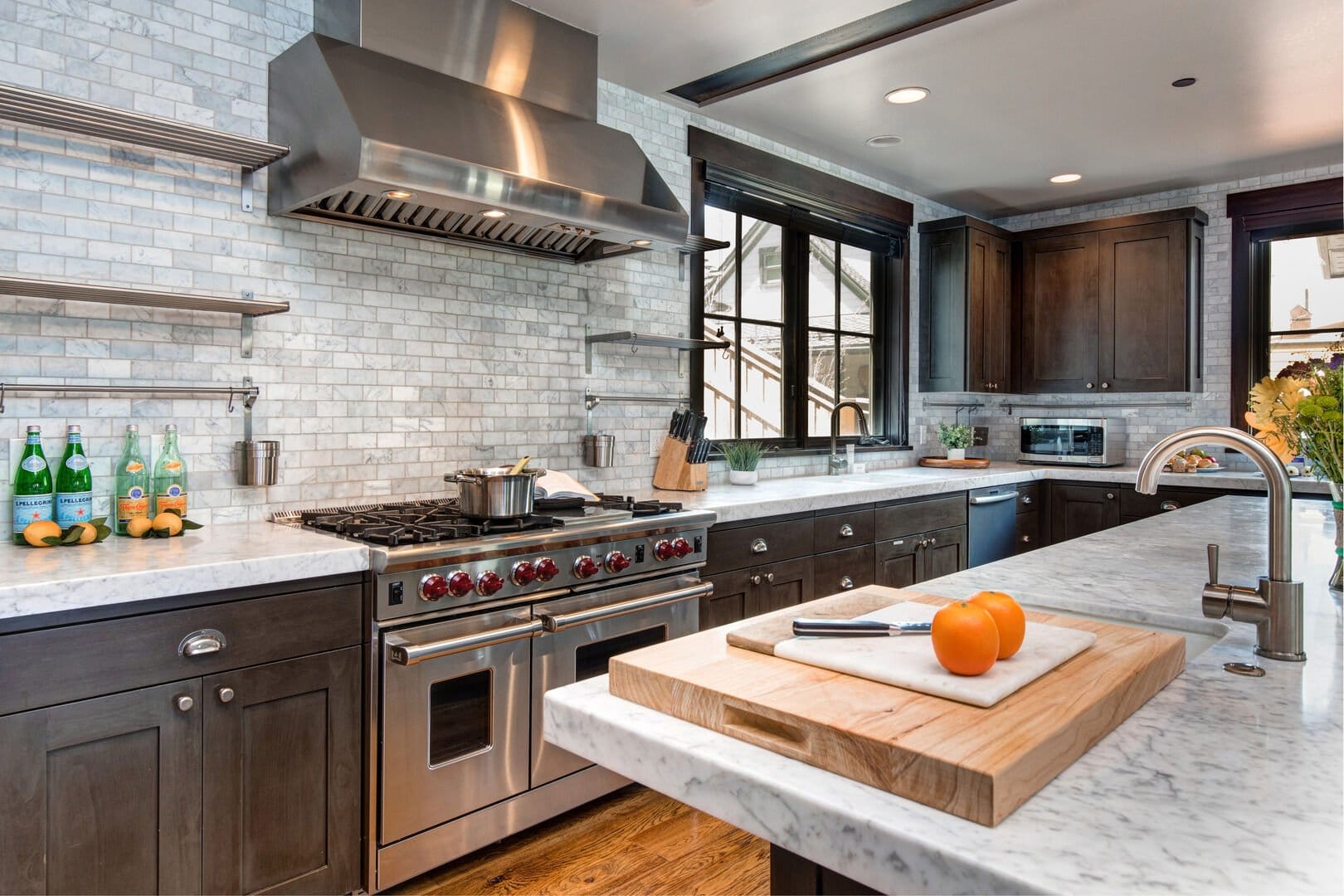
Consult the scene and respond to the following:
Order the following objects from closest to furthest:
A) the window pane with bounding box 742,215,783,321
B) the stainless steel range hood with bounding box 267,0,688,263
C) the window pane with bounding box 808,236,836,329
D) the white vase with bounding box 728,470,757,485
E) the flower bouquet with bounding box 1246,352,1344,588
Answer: the flower bouquet with bounding box 1246,352,1344,588 < the stainless steel range hood with bounding box 267,0,688,263 < the white vase with bounding box 728,470,757,485 < the window pane with bounding box 742,215,783,321 < the window pane with bounding box 808,236,836,329

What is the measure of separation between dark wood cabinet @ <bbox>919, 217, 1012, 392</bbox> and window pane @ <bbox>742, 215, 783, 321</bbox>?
1.39 metres

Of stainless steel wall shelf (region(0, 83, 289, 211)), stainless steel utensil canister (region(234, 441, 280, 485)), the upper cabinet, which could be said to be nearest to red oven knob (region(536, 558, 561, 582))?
stainless steel utensil canister (region(234, 441, 280, 485))

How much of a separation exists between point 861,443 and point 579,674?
2.98 metres

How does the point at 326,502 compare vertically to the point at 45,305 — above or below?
below

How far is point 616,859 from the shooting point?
2.43m

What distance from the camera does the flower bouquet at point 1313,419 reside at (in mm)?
1577

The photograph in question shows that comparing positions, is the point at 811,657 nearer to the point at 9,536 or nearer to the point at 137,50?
the point at 9,536

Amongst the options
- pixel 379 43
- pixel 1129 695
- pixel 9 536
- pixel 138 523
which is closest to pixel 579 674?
pixel 138 523

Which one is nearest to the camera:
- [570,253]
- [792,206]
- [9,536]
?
[9,536]

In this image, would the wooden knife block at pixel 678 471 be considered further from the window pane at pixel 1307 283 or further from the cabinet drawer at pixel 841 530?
the window pane at pixel 1307 283

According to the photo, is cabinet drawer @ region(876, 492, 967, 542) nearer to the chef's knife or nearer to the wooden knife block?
the wooden knife block

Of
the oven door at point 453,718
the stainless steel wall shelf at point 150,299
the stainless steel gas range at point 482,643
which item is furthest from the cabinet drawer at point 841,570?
the stainless steel wall shelf at point 150,299

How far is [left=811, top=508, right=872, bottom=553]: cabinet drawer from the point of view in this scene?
3.51 metres

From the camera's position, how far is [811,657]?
103cm
